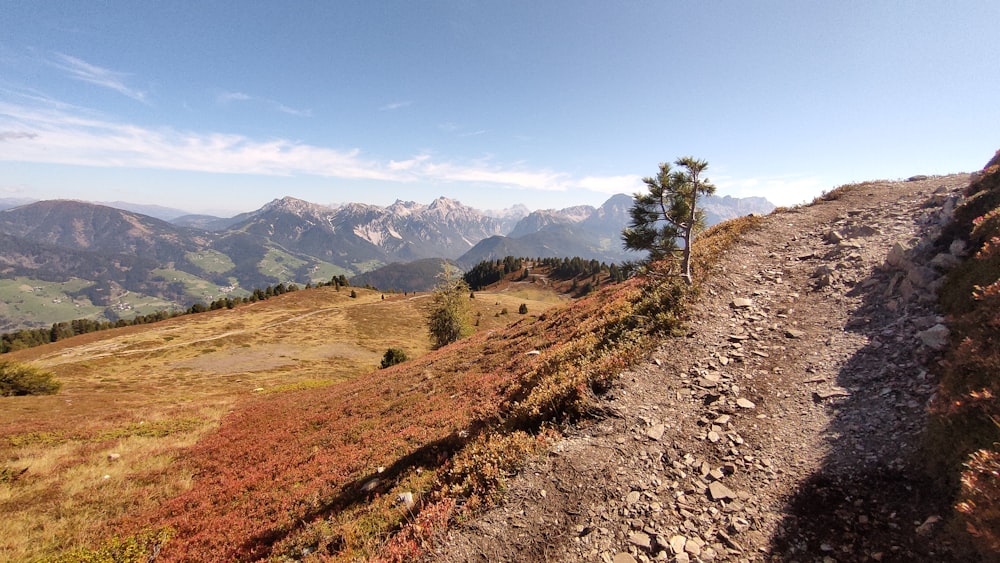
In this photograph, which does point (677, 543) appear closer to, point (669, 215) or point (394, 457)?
point (394, 457)

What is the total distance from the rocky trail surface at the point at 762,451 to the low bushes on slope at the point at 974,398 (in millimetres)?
460

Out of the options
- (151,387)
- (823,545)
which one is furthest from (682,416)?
(151,387)

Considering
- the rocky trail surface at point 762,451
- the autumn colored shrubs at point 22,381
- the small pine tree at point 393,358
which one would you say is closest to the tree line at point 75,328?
the autumn colored shrubs at point 22,381

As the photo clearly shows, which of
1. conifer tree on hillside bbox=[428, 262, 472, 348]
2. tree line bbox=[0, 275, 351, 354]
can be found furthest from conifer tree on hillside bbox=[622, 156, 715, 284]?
tree line bbox=[0, 275, 351, 354]

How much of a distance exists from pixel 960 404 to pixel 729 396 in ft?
12.7

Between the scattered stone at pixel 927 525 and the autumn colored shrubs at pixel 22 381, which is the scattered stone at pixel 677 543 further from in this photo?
the autumn colored shrubs at pixel 22 381

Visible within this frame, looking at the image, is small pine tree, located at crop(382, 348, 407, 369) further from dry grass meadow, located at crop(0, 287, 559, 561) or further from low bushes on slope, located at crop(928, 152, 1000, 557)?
low bushes on slope, located at crop(928, 152, 1000, 557)

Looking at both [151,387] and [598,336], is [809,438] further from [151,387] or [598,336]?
[151,387]

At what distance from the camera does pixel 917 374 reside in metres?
8.59

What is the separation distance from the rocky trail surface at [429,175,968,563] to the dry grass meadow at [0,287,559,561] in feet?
49.2

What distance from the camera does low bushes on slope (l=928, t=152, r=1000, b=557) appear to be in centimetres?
475

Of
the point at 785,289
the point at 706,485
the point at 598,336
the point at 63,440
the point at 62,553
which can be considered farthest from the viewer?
the point at 63,440

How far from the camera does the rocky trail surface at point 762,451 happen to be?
590 cm

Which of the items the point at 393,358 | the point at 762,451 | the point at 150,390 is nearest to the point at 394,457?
the point at 762,451
